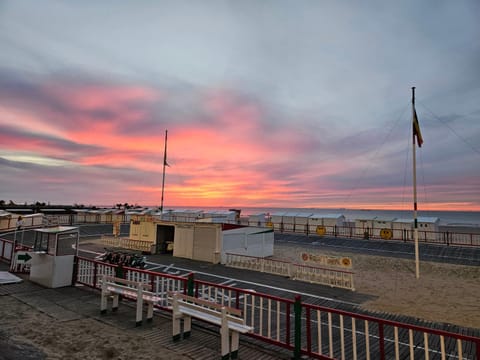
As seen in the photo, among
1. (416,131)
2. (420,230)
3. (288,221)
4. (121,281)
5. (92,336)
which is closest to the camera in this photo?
(92,336)

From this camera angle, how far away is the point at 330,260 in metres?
15.8

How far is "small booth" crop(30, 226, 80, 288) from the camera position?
9.94 m

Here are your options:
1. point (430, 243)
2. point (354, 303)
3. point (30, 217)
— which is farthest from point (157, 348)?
point (30, 217)

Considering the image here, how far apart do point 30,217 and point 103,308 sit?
124ft

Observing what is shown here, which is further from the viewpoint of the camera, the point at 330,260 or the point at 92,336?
the point at 330,260

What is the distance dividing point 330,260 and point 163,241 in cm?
1402

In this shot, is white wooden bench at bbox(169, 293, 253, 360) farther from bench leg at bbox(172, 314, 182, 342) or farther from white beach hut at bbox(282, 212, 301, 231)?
white beach hut at bbox(282, 212, 301, 231)

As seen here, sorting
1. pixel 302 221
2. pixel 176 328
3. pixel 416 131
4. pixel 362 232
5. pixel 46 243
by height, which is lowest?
pixel 176 328

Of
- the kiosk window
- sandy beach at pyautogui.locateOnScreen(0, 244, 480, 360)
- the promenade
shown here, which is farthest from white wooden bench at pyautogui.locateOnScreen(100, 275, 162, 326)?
the kiosk window

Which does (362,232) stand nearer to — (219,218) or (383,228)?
(383,228)

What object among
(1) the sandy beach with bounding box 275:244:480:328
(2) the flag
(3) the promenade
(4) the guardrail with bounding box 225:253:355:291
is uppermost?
(2) the flag

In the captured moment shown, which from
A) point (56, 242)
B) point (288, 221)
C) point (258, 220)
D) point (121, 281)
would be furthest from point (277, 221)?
point (121, 281)

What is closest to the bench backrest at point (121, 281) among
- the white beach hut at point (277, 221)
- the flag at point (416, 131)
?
the flag at point (416, 131)

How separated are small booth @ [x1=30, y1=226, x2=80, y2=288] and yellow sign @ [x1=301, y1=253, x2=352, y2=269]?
472 inches
